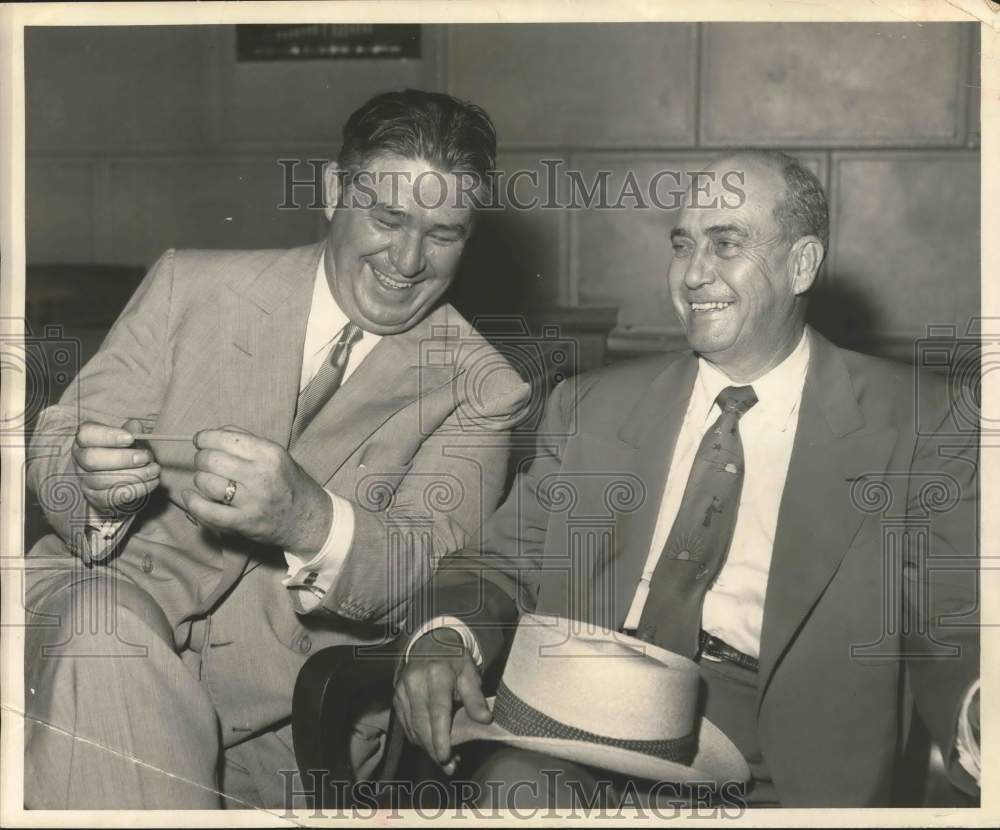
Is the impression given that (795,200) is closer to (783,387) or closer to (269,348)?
(783,387)

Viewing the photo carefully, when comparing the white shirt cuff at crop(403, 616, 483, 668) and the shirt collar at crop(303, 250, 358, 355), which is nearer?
the white shirt cuff at crop(403, 616, 483, 668)

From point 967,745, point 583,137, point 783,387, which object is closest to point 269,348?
point 783,387

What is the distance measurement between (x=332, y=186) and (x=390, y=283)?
177mm

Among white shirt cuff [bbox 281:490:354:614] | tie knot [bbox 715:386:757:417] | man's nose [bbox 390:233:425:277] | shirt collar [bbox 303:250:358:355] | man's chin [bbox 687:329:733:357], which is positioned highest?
man's nose [bbox 390:233:425:277]

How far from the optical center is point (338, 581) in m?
1.51

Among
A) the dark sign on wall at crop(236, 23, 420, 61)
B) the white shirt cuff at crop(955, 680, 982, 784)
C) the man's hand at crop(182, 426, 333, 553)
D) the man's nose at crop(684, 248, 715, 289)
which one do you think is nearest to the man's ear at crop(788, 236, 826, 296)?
the man's nose at crop(684, 248, 715, 289)

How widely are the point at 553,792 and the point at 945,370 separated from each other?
2.73 ft

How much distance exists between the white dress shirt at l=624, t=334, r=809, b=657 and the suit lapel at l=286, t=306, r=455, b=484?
1.17ft

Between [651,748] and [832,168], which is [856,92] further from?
[651,748]

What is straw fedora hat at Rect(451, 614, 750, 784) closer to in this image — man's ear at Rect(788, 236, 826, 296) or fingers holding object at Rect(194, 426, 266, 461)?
fingers holding object at Rect(194, 426, 266, 461)

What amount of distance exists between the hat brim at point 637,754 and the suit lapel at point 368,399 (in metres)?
0.41

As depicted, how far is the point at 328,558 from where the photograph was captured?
1500mm

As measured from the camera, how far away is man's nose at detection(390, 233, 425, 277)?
1574 mm

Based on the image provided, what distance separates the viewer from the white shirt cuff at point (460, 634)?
4.98ft
